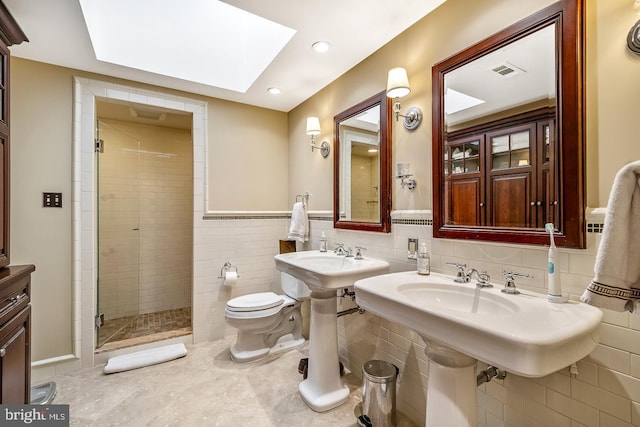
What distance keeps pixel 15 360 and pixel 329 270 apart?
58.3 inches

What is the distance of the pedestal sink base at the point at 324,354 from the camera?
169 centimetres

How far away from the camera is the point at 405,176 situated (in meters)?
1.66

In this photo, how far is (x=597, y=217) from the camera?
0.95 metres

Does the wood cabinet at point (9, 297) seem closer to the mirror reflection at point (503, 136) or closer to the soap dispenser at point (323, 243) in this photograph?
the soap dispenser at point (323, 243)

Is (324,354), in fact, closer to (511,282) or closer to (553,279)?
(511,282)

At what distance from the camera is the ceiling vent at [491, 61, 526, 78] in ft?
3.92

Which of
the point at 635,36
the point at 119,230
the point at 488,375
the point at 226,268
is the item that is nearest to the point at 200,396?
the point at 226,268

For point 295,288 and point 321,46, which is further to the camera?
point 295,288

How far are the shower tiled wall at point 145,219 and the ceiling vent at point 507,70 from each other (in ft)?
9.18

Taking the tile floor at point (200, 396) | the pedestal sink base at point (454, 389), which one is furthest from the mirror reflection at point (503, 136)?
the tile floor at point (200, 396)

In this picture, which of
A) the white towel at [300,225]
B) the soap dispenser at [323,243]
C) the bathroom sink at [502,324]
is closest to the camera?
the bathroom sink at [502,324]

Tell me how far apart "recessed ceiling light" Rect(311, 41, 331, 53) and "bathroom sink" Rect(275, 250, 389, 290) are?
1386 mm

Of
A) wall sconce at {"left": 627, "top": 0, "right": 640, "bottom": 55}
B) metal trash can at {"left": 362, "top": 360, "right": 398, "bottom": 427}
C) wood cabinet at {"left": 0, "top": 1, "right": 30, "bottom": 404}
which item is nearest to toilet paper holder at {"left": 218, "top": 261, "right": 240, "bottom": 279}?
wood cabinet at {"left": 0, "top": 1, "right": 30, "bottom": 404}

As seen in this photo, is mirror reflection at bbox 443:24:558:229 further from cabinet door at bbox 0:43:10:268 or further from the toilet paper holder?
cabinet door at bbox 0:43:10:268
